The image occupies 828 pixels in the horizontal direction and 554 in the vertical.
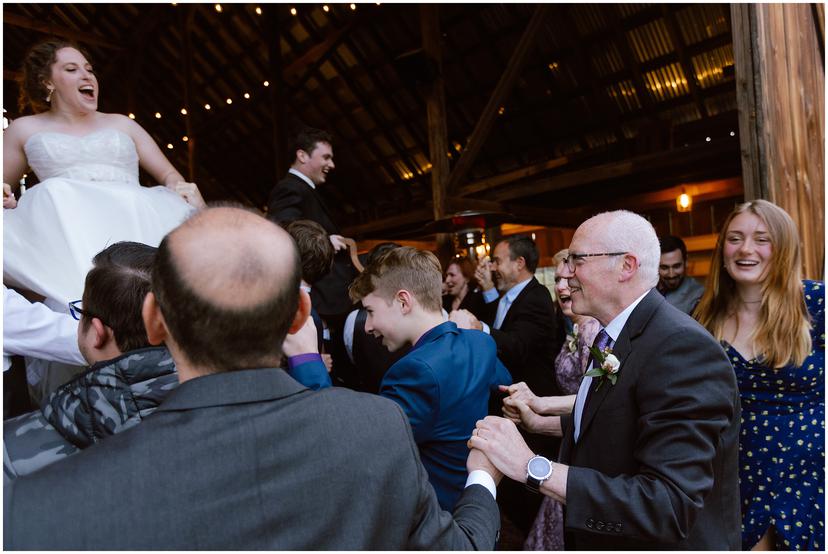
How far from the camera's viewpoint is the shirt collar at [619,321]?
1.60 m

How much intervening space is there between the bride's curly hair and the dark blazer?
2358mm

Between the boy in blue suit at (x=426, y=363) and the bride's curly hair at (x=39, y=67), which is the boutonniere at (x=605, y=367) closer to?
A: the boy in blue suit at (x=426, y=363)

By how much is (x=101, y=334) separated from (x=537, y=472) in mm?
1028

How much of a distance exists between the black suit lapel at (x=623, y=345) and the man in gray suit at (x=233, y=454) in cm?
66

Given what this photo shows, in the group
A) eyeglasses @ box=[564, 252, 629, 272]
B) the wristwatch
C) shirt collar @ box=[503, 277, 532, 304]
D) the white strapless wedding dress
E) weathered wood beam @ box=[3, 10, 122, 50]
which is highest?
weathered wood beam @ box=[3, 10, 122, 50]

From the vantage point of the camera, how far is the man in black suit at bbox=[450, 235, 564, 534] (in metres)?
2.82

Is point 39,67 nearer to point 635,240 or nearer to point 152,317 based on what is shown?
point 152,317

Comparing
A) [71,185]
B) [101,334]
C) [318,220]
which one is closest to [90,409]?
[101,334]

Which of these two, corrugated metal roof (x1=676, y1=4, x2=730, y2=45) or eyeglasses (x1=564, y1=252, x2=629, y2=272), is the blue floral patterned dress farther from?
corrugated metal roof (x1=676, y1=4, x2=730, y2=45)

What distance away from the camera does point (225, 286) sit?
33.3 inches

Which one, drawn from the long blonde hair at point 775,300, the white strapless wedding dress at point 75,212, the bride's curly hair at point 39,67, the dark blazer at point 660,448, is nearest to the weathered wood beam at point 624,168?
the long blonde hair at point 775,300

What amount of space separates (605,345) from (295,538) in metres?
1.11

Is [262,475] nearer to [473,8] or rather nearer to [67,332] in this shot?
[67,332]

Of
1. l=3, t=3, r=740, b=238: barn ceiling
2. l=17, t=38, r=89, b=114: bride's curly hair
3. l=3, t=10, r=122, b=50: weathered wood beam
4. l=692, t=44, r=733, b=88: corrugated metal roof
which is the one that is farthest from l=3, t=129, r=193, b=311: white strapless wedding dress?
l=3, t=10, r=122, b=50: weathered wood beam
